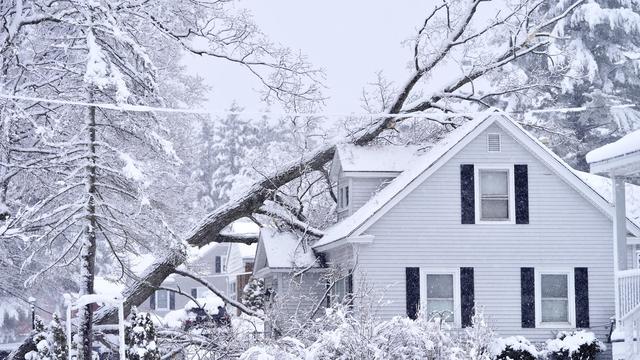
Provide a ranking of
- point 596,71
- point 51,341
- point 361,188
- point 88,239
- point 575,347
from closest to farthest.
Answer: point 88,239 < point 51,341 < point 575,347 < point 361,188 < point 596,71

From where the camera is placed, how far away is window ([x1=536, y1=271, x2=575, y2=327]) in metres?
24.3

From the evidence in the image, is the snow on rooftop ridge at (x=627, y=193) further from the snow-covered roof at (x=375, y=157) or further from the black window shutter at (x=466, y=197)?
the snow-covered roof at (x=375, y=157)

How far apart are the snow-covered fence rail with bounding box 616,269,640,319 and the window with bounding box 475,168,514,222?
347 inches

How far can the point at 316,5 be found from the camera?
11075 centimetres

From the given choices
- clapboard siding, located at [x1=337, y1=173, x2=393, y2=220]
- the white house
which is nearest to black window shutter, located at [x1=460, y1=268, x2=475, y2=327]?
clapboard siding, located at [x1=337, y1=173, x2=393, y2=220]

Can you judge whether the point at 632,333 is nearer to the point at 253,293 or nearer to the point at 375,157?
the point at 375,157

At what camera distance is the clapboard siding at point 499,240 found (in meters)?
24.2

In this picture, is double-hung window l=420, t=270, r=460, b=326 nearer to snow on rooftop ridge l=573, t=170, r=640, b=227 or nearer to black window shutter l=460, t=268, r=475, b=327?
black window shutter l=460, t=268, r=475, b=327

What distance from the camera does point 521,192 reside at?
80.8ft

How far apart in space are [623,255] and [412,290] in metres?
8.70

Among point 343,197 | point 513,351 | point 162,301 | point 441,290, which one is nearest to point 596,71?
point 343,197

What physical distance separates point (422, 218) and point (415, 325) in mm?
8570

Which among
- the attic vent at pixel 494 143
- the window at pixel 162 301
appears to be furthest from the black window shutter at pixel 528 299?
the window at pixel 162 301

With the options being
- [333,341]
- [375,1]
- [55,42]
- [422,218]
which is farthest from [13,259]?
[375,1]
